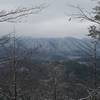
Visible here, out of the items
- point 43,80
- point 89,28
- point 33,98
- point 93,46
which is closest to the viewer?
point 89,28

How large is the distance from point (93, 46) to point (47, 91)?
1183 inches

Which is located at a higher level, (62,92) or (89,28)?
(89,28)

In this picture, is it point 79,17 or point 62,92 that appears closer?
point 79,17

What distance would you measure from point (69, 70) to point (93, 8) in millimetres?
62008

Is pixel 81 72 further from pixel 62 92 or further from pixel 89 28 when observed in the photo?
pixel 89 28

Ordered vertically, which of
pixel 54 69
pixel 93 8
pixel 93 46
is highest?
pixel 93 8

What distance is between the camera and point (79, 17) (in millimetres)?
9547

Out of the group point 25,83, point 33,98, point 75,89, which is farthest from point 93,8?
point 75,89

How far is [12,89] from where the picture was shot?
22.4m

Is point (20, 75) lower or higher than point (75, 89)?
higher

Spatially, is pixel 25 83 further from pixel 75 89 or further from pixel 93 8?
pixel 75 89

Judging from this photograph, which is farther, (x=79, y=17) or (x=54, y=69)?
(x=54, y=69)

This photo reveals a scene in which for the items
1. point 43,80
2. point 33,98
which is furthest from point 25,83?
point 43,80

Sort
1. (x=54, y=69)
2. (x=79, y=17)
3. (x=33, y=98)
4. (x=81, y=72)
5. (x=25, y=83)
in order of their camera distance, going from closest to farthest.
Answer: (x=79, y=17) < (x=25, y=83) < (x=54, y=69) < (x=33, y=98) < (x=81, y=72)
